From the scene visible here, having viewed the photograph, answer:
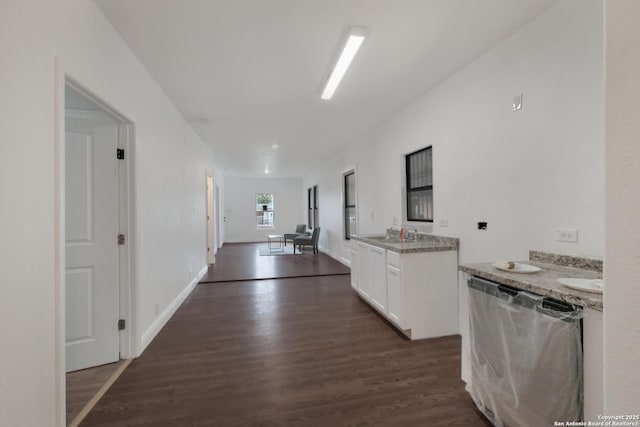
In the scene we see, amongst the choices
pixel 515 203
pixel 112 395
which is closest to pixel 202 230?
pixel 112 395

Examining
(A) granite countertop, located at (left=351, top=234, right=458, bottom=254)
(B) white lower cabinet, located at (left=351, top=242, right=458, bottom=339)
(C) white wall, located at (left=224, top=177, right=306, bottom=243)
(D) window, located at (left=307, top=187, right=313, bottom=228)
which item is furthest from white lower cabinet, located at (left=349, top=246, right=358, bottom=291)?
(C) white wall, located at (left=224, top=177, right=306, bottom=243)

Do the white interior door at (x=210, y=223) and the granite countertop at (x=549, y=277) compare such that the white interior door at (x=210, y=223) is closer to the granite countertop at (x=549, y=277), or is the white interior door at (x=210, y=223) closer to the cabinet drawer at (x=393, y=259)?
the cabinet drawer at (x=393, y=259)

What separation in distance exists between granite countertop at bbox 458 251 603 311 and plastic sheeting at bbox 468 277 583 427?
35 mm

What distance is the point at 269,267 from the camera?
6379 mm

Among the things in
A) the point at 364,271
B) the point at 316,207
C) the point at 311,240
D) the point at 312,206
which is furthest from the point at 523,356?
the point at 312,206

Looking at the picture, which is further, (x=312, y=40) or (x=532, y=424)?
(x=312, y=40)

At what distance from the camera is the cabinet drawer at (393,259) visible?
2.85 metres

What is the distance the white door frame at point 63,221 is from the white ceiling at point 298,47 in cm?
64

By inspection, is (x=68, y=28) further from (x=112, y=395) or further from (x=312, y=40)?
(x=112, y=395)

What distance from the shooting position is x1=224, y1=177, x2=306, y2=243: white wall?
11.5m

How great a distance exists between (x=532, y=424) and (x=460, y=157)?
2205 millimetres

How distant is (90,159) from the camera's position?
2.31 metres

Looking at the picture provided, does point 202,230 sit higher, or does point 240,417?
point 202,230

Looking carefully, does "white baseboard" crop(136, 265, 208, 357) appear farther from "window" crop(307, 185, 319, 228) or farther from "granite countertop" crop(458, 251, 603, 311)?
"window" crop(307, 185, 319, 228)
